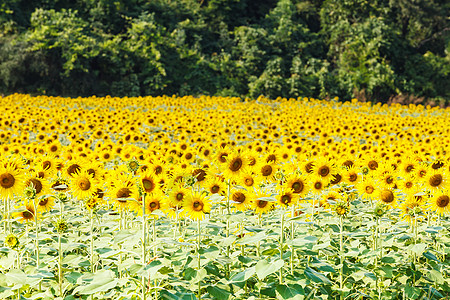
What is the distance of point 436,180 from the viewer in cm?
350

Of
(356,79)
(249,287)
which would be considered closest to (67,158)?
(249,287)

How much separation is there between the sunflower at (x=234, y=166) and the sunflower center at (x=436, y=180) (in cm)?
156

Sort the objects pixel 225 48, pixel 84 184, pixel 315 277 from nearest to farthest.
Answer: pixel 315 277, pixel 84 184, pixel 225 48

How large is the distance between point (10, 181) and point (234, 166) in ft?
4.85

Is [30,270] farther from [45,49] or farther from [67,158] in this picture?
[45,49]

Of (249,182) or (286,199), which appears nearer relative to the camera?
(286,199)

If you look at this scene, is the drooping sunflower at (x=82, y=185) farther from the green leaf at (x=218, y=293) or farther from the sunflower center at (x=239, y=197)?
the green leaf at (x=218, y=293)

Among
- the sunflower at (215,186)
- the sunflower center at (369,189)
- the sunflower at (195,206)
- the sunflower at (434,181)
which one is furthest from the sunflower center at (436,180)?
the sunflower at (195,206)

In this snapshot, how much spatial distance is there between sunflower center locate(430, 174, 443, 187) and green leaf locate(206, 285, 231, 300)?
2.00m

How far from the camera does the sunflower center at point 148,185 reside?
2691mm

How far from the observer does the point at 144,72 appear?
22.6 meters

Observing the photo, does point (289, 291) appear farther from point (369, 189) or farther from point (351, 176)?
point (351, 176)

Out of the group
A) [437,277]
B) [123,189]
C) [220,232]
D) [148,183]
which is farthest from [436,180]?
[123,189]

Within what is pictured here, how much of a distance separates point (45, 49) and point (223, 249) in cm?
2003
